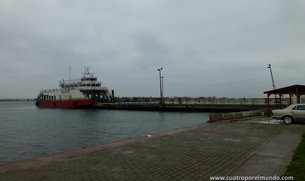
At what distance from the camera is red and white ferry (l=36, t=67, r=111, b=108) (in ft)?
198

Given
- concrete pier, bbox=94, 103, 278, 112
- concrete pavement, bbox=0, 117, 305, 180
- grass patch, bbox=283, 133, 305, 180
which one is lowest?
concrete pier, bbox=94, 103, 278, 112

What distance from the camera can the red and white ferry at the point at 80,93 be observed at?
60375mm

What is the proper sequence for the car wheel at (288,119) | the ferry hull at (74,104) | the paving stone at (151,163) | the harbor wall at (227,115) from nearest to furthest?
the paving stone at (151,163) < the car wheel at (288,119) < the harbor wall at (227,115) < the ferry hull at (74,104)

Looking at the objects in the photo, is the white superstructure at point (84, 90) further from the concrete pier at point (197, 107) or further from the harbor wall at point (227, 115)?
the harbor wall at point (227, 115)

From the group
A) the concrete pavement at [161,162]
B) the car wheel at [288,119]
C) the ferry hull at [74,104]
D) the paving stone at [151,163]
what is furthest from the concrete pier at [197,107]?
the paving stone at [151,163]

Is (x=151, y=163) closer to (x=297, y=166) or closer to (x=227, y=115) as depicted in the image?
(x=297, y=166)

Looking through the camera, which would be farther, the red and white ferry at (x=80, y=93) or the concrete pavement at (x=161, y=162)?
the red and white ferry at (x=80, y=93)

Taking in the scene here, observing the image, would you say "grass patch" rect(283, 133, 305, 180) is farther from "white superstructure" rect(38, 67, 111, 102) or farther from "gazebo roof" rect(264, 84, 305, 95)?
"white superstructure" rect(38, 67, 111, 102)

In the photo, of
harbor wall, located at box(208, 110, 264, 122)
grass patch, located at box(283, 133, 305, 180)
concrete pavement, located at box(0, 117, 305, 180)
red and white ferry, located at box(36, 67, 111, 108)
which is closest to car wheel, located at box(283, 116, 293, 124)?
harbor wall, located at box(208, 110, 264, 122)

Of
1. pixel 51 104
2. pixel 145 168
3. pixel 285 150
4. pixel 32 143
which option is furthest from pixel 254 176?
pixel 51 104

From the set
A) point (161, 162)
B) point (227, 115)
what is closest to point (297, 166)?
point (161, 162)

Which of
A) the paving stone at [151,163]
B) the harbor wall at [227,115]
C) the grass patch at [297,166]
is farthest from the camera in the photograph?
the harbor wall at [227,115]

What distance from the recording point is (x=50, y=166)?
5.93 meters

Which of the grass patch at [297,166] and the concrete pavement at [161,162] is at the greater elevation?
the grass patch at [297,166]
